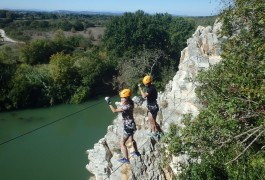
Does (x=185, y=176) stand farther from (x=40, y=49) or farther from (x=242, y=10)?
(x=40, y=49)

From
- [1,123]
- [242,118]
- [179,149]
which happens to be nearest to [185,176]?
[179,149]

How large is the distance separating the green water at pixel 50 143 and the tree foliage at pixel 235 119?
33.1 ft

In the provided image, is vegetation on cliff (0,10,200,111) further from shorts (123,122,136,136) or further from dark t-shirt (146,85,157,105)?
shorts (123,122,136,136)

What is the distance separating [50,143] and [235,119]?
16.5m

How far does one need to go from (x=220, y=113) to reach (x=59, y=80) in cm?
2517

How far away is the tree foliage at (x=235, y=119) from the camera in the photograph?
16.1ft

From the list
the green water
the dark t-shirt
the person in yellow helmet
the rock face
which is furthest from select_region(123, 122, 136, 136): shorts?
the green water

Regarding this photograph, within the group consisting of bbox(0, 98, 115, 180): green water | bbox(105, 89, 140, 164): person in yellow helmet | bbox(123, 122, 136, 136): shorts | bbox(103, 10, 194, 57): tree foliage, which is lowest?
bbox(0, 98, 115, 180): green water

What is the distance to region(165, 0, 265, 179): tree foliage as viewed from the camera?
490 centimetres

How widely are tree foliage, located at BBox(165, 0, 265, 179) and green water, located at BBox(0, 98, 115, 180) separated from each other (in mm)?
10085

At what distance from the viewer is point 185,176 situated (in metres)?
7.61

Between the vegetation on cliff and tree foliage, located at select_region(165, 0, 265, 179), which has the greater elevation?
tree foliage, located at select_region(165, 0, 265, 179)

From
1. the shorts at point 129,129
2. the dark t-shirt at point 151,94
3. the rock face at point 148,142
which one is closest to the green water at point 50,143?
the rock face at point 148,142

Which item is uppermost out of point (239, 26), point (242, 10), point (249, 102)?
point (242, 10)
